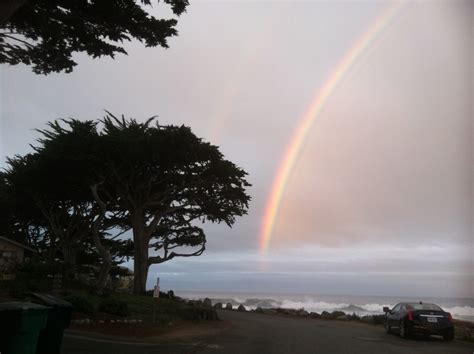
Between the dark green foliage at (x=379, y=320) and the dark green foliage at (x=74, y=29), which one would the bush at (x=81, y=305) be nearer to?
the dark green foliage at (x=74, y=29)

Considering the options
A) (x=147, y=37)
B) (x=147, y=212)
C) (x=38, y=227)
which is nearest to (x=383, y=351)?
(x=147, y=37)

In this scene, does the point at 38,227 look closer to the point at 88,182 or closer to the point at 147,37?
the point at 88,182

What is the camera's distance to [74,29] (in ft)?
40.0

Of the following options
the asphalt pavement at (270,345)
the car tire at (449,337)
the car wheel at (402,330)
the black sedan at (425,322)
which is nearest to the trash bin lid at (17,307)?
the asphalt pavement at (270,345)

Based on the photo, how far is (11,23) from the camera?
1199cm

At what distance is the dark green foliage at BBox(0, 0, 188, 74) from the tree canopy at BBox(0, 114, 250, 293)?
1734 centimetres

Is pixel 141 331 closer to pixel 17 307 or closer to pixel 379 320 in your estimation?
pixel 17 307

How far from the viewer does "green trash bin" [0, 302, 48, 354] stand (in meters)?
7.38

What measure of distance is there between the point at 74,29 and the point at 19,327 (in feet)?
25.5

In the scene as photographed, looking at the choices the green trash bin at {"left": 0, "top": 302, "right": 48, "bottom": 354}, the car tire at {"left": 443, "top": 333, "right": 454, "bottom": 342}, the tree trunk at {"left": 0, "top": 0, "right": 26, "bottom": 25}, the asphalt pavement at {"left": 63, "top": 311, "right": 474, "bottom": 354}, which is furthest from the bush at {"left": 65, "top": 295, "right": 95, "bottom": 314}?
the car tire at {"left": 443, "top": 333, "right": 454, "bottom": 342}

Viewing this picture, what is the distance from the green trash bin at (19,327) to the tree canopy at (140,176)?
21.3 m

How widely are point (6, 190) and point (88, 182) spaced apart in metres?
13.5

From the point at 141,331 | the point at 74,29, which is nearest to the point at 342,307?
the point at 141,331

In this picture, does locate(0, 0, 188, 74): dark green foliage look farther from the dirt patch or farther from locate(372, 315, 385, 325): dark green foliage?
locate(372, 315, 385, 325): dark green foliage
